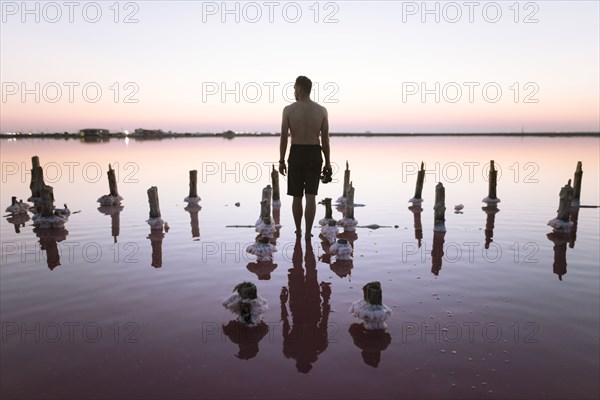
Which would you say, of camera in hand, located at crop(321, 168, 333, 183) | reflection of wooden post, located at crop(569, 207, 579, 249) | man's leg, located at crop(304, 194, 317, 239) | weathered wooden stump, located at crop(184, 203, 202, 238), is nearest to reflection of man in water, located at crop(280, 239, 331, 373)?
man's leg, located at crop(304, 194, 317, 239)

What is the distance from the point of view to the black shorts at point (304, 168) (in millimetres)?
10734

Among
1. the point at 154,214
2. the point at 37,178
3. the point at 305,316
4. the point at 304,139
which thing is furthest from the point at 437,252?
the point at 37,178

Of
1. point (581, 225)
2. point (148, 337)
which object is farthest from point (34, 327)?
point (581, 225)

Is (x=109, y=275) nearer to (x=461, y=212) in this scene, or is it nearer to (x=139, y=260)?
(x=139, y=260)

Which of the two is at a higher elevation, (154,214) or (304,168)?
(304,168)

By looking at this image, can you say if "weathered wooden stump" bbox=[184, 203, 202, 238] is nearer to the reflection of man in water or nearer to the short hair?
the reflection of man in water

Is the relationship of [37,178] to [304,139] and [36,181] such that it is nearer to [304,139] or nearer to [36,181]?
[36,181]

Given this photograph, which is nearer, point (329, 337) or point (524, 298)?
point (329, 337)

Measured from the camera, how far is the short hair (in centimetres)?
1030

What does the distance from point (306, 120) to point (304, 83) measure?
0.85 m

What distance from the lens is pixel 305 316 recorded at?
672cm

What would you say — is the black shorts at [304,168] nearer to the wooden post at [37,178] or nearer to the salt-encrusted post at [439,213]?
the salt-encrusted post at [439,213]

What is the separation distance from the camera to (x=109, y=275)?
9070 mm

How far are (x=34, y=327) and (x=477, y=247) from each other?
33.6 feet
